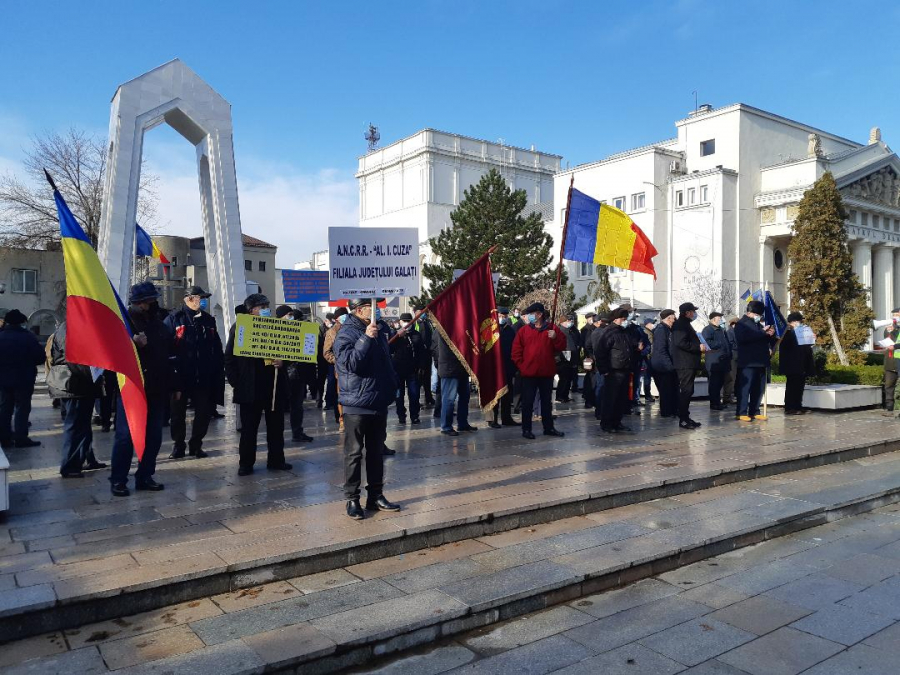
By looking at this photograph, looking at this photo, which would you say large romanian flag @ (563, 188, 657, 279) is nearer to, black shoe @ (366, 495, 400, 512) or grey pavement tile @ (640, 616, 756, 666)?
black shoe @ (366, 495, 400, 512)

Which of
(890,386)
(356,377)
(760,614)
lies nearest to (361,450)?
(356,377)

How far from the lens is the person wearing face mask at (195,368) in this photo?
28.6 ft

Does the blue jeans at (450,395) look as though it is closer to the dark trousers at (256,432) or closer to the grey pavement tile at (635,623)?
the dark trousers at (256,432)

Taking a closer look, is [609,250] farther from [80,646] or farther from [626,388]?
[80,646]

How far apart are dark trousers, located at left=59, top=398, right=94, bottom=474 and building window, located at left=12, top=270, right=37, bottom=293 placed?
155 ft

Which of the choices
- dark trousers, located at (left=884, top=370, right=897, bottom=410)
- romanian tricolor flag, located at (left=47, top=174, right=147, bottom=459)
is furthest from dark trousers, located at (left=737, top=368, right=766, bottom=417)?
romanian tricolor flag, located at (left=47, top=174, right=147, bottom=459)

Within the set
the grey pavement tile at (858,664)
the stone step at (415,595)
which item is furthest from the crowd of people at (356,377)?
the grey pavement tile at (858,664)

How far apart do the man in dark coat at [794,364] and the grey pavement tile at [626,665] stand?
34.7 ft

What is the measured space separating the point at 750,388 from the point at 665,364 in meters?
1.53

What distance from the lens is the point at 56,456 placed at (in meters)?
8.99

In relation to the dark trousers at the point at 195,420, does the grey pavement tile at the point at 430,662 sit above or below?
below

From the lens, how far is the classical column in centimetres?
5394

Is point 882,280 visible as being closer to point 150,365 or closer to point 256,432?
point 256,432

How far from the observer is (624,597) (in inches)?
196
